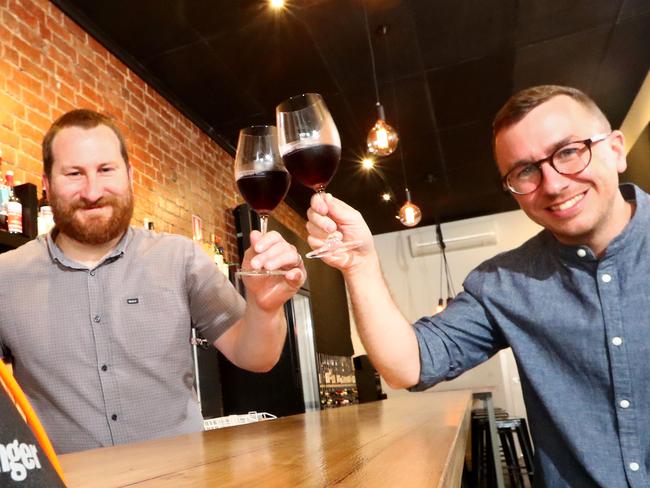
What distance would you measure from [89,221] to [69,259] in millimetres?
132

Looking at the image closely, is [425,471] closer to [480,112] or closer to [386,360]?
[386,360]

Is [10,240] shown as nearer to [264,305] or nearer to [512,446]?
[264,305]

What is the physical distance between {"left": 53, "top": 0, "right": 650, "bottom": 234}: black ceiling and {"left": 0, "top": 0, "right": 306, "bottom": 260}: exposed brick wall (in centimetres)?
13

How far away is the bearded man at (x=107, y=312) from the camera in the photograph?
1.46 meters

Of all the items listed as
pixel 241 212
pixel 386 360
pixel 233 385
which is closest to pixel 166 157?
pixel 241 212

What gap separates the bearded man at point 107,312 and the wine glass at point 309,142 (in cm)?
38

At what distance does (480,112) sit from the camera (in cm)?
470

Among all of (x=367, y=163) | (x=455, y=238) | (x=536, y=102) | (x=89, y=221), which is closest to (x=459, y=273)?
(x=455, y=238)

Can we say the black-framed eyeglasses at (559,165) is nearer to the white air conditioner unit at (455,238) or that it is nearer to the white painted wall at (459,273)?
the white painted wall at (459,273)

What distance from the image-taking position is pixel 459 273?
25.1 feet

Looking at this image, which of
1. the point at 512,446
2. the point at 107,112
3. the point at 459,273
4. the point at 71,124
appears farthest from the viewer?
the point at 459,273

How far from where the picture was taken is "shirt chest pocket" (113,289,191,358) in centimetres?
153

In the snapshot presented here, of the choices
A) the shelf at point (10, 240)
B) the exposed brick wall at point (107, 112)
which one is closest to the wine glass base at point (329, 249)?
the shelf at point (10, 240)

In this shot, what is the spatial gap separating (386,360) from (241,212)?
3.40 metres
